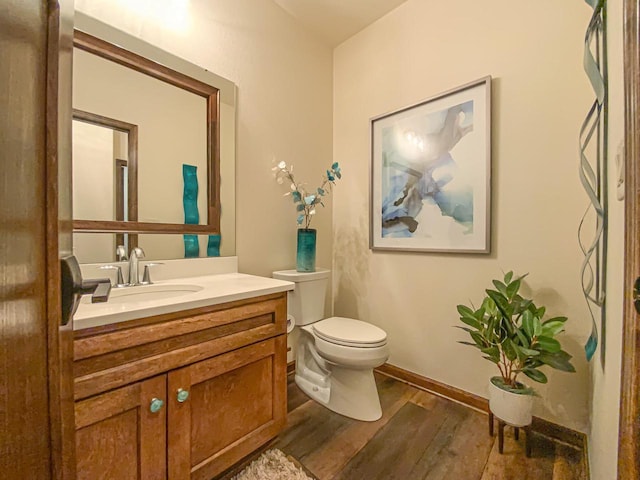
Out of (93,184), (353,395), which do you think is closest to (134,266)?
(93,184)

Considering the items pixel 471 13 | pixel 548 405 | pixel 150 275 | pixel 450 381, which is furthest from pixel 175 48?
pixel 548 405

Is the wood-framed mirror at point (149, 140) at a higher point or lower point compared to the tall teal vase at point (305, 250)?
higher

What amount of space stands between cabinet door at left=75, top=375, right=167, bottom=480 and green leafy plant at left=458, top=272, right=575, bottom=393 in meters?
1.36

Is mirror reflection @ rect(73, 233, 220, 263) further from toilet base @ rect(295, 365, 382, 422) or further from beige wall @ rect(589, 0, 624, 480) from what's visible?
beige wall @ rect(589, 0, 624, 480)

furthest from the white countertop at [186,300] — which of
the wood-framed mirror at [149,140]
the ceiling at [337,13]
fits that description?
the ceiling at [337,13]

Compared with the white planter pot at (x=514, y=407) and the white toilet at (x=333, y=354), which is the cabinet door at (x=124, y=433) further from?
the white planter pot at (x=514, y=407)

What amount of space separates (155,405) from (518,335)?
4.78ft

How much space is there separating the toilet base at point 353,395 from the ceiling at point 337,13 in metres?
2.41

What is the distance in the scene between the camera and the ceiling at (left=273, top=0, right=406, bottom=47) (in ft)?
6.23

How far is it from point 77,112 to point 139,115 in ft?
0.80

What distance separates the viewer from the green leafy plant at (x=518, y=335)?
3.76 feet

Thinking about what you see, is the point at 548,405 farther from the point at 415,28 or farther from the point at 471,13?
the point at 415,28

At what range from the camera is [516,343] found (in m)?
1.22

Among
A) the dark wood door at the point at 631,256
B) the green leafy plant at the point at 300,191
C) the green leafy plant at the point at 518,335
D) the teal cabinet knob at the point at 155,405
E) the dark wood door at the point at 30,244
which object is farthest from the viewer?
the green leafy plant at the point at 300,191
